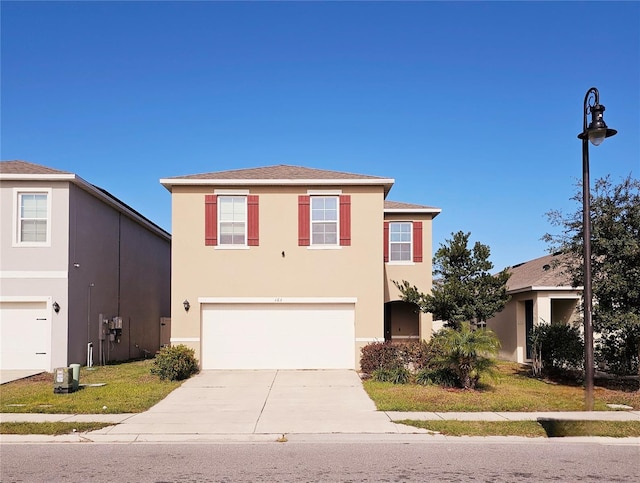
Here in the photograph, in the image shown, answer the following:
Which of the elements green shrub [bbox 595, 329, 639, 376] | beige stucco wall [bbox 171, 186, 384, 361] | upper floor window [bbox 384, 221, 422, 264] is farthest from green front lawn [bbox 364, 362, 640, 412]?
upper floor window [bbox 384, 221, 422, 264]

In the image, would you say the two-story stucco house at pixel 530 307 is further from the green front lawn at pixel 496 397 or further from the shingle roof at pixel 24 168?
the shingle roof at pixel 24 168

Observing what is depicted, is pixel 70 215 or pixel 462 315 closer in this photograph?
pixel 462 315

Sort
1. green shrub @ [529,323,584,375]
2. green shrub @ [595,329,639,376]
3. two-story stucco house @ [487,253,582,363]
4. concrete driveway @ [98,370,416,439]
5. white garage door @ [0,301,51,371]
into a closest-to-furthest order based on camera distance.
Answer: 1. concrete driveway @ [98,370,416,439]
2. green shrub @ [595,329,639,376]
3. green shrub @ [529,323,584,375]
4. white garage door @ [0,301,51,371]
5. two-story stucco house @ [487,253,582,363]

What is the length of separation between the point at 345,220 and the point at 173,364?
6756 mm

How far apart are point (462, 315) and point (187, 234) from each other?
339 inches

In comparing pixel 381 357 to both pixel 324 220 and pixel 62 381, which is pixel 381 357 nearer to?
pixel 324 220

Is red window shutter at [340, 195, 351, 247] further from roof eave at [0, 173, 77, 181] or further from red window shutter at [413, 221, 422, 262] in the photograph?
roof eave at [0, 173, 77, 181]

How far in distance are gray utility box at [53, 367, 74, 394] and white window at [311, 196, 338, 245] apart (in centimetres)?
826

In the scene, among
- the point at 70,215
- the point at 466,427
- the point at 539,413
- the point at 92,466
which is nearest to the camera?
the point at 92,466

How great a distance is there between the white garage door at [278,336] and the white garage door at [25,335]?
187 inches

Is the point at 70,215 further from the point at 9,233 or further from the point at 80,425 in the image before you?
the point at 80,425

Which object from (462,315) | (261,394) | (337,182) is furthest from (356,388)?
(337,182)

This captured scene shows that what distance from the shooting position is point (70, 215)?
63.9ft

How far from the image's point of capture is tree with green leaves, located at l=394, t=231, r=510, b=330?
1803 centimetres
